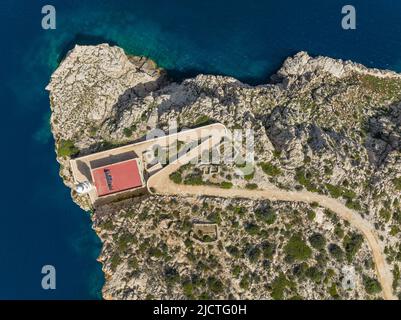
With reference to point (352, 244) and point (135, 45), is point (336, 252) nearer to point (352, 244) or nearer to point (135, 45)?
point (352, 244)

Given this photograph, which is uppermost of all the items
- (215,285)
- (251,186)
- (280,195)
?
Result: (251,186)

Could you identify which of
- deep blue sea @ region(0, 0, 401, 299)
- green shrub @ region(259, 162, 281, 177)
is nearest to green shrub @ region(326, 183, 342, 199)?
green shrub @ region(259, 162, 281, 177)

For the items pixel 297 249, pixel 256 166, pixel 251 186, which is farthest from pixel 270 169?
→ pixel 297 249

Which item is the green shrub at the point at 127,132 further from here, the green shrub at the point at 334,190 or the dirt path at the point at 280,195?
the green shrub at the point at 334,190

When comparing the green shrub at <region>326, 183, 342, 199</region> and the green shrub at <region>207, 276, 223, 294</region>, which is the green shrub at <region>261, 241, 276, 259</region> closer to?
the green shrub at <region>207, 276, 223, 294</region>

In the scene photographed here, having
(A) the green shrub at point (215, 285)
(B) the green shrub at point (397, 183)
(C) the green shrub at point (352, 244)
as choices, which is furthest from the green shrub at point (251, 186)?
(B) the green shrub at point (397, 183)

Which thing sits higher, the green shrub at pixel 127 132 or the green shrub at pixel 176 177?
the green shrub at pixel 127 132
